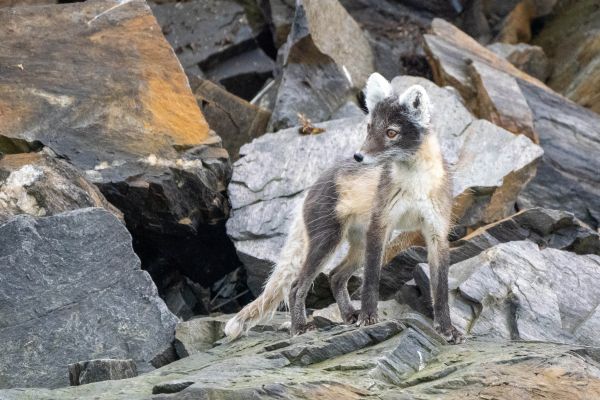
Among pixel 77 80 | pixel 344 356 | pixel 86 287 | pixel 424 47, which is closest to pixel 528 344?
pixel 344 356

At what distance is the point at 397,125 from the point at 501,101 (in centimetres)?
574

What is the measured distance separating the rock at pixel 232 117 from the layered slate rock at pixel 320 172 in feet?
4.68

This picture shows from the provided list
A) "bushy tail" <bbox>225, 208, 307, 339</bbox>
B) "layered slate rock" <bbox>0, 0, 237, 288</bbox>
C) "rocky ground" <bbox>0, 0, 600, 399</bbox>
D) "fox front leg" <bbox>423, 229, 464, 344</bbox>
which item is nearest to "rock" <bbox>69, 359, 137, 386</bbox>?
"rocky ground" <bbox>0, 0, 600, 399</bbox>

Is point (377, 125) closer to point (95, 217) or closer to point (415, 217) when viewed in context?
point (415, 217)

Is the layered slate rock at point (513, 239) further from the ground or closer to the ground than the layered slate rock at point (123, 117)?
closer to the ground

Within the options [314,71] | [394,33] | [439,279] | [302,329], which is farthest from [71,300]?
[394,33]

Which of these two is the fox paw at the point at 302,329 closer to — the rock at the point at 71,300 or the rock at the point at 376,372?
the rock at the point at 376,372

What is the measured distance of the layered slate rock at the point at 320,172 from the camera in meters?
12.5

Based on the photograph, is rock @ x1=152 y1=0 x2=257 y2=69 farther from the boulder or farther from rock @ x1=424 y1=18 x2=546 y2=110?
the boulder

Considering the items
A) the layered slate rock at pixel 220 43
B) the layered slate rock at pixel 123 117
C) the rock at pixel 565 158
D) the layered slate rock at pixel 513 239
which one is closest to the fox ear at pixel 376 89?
the layered slate rock at pixel 513 239

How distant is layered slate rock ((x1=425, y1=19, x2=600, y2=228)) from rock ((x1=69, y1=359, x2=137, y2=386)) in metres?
6.65

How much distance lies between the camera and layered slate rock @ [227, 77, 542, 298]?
40.9 feet

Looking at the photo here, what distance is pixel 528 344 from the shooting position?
28.1 feet

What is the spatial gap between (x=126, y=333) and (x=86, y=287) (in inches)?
21.0
